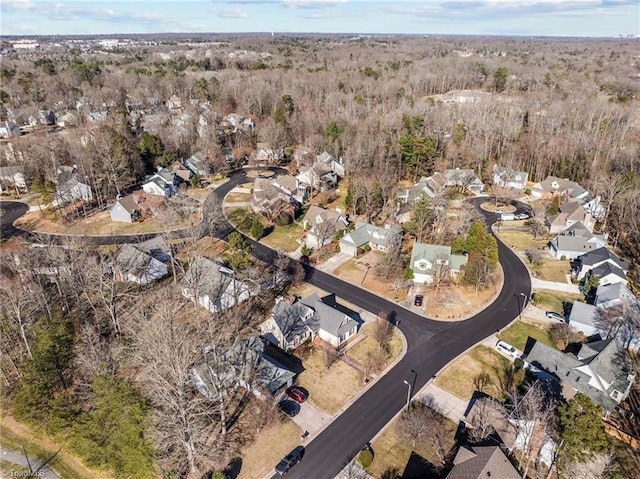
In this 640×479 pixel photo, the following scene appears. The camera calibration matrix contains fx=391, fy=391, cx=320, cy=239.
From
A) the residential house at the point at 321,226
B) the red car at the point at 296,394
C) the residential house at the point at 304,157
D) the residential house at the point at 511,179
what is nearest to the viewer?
the red car at the point at 296,394

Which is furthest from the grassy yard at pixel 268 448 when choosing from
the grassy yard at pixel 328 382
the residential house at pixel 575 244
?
the residential house at pixel 575 244

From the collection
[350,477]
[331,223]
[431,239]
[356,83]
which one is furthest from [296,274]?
[356,83]

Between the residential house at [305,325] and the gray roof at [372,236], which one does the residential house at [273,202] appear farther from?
the residential house at [305,325]

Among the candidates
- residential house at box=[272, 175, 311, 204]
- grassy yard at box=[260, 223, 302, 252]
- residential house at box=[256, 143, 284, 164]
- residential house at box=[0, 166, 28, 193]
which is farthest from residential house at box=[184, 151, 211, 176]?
grassy yard at box=[260, 223, 302, 252]

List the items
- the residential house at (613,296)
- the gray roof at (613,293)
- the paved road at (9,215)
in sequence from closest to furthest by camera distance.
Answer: the residential house at (613,296) < the gray roof at (613,293) < the paved road at (9,215)

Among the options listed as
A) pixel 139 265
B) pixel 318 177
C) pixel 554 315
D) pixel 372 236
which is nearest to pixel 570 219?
pixel 554 315

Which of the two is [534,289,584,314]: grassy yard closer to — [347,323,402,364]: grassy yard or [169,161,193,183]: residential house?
[347,323,402,364]: grassy yard
